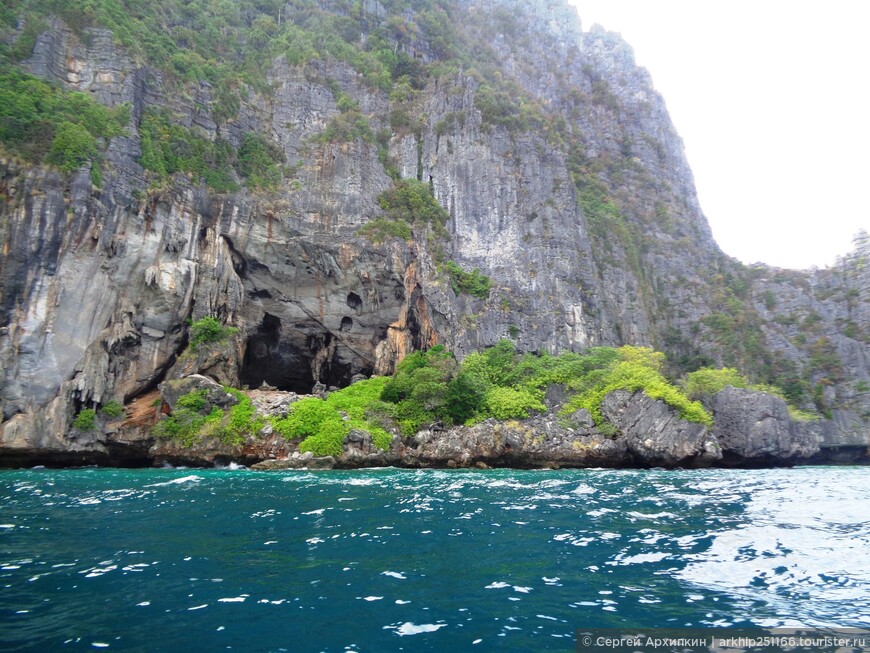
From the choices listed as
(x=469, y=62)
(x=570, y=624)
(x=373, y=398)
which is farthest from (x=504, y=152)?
(x=570, y=624)

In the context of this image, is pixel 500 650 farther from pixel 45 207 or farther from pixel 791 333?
pixel 791 333

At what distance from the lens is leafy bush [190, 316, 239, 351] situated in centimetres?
3478

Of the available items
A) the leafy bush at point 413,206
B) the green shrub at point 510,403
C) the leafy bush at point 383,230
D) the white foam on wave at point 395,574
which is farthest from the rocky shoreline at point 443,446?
the leafy bush at point 413,206

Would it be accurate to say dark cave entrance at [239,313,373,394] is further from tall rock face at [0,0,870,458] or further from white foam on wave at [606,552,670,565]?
white foam on wave at [606,552,670,565]

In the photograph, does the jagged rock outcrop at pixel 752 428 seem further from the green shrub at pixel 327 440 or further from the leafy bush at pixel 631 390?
the green shrub at pixel 327 440

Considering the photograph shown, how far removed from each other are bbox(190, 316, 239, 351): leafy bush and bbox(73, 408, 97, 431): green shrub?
7.16m

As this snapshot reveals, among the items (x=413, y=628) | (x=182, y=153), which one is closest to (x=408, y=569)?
(x=413, y=628)

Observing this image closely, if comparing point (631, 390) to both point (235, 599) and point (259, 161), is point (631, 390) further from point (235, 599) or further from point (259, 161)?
point (259, 161)

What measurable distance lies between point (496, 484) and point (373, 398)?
16491mm

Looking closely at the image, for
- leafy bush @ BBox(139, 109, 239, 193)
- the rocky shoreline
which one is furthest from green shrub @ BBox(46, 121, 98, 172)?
the rocky shoreline

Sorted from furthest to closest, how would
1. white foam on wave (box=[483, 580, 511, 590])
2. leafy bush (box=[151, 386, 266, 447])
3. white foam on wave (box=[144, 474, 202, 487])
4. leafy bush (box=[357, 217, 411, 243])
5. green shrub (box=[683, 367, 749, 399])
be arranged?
leafy bush (box=[357, 217, 411, 243]) < green shrub (box=[683, 367, 749, 399]) < leafy bush (box=[151, 386, 266, 447]) < white foam on wave (box=[144, 474, 202, 487]) < white foam on wave (box=[483, 580, 511, 590])

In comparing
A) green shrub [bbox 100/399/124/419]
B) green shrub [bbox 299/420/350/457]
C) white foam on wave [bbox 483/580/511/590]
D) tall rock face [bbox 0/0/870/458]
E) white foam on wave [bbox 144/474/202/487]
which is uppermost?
tall rock face [bbox 0/0/870/458]

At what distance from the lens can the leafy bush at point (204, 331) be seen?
34781 mm

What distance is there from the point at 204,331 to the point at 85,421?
879 cm
